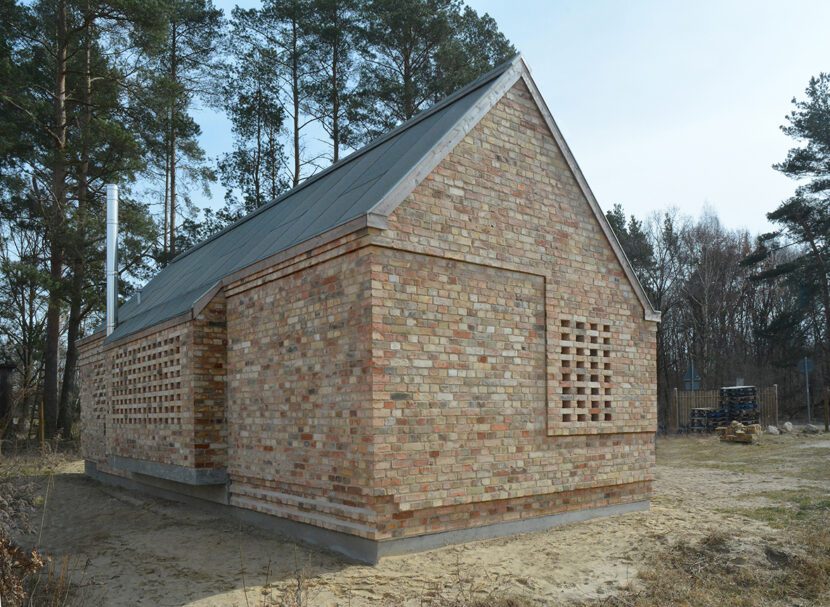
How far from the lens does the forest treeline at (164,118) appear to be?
2170 cm

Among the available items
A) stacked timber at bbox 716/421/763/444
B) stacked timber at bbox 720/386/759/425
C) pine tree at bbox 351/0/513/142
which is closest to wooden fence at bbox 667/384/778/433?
stacked timber at bbox 720/386/759/425

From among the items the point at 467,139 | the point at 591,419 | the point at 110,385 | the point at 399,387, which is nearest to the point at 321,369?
the point at 399,387

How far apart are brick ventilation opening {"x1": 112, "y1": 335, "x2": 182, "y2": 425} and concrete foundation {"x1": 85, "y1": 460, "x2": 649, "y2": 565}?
1176mm

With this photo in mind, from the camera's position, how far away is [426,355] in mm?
7316

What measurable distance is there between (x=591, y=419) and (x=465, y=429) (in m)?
2.29

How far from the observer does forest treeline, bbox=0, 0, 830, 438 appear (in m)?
21.7

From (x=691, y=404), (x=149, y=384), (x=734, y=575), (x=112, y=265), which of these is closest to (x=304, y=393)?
(x=149, y=384)

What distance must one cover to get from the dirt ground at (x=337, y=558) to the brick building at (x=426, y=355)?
360 mm

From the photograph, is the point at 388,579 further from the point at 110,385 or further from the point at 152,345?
the point at 110,385

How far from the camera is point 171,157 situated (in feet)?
85.4

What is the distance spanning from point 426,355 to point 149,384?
5505 mm

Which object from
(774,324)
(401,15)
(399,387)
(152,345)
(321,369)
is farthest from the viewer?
(774,324)

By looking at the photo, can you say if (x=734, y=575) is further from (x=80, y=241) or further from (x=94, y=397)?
(x=80, y=241)

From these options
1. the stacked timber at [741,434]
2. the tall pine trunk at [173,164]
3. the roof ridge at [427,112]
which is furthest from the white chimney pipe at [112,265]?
the stacked timber at [741,434]
